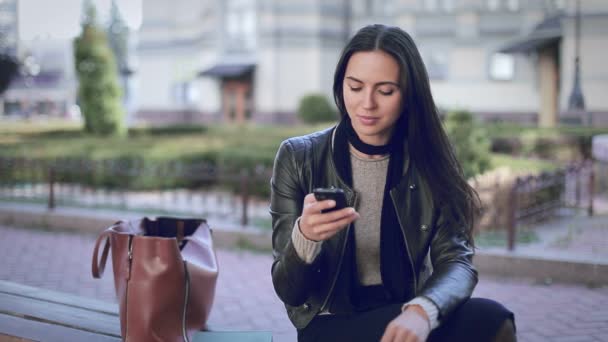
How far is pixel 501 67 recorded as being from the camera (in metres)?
28.9

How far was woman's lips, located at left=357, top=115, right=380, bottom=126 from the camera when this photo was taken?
7.72 ft

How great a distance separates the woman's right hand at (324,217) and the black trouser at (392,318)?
1.40 feet

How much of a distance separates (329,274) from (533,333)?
7.86 ft

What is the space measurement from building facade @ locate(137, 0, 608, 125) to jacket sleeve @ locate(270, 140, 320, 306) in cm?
2286

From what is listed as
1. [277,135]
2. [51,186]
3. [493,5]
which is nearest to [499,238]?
[51,186]

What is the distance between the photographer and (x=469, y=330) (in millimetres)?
2125

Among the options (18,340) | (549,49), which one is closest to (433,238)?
(18,340)

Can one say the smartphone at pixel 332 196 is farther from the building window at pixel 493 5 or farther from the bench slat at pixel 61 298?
the building window at pixel 493 5

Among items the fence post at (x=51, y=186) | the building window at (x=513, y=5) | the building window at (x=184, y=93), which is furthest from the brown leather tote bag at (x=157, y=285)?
the building window at (x=184, y=93)

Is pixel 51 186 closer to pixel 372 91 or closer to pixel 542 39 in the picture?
pixel 372 91

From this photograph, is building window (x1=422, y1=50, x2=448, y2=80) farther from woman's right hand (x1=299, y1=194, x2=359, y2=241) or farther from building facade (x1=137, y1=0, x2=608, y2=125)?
woman's right hand (x1=299, y1=194, x2=359, y2=241)

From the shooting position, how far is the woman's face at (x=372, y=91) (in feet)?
7.53

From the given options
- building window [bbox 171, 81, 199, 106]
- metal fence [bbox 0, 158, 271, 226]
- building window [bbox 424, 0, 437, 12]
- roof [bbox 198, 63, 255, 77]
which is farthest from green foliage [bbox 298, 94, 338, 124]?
metal fence [bbox 0, 158, 271, 226]

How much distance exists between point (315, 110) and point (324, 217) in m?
25.7
